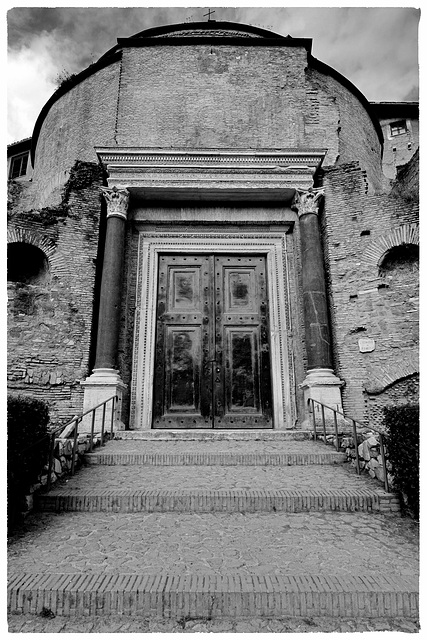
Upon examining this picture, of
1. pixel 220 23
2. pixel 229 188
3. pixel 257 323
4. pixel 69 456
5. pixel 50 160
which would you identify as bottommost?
pixel 69 456

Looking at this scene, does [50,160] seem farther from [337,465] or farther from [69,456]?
[337,465]

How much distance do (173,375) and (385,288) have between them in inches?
167

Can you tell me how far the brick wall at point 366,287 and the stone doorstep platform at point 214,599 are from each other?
5147 mm

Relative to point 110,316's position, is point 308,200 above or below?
above

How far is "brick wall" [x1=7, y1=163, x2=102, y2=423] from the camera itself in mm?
7688

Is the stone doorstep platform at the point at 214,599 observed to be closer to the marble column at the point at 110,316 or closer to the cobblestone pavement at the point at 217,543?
the cobblestone pavement at the point at 217,543

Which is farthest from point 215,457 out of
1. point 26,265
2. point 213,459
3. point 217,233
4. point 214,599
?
point 26,265

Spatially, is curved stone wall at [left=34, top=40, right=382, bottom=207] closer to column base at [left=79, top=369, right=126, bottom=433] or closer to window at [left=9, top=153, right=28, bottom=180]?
column base at [left=79, top=369, right=126, bottom=433]

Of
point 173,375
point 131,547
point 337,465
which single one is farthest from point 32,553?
point 173,375

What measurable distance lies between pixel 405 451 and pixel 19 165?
20.5 m

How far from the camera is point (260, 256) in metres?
9.20

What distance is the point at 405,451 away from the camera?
13.0ft

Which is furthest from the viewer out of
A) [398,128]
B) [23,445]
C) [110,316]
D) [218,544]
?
[398,128]

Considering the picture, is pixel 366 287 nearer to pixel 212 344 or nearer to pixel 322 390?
pixel 322 390
